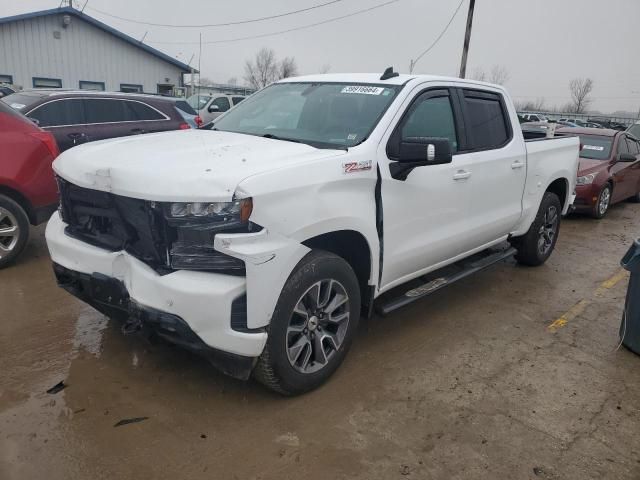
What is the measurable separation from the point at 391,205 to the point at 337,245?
46 centimetres

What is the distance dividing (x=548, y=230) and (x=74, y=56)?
22.8 meters

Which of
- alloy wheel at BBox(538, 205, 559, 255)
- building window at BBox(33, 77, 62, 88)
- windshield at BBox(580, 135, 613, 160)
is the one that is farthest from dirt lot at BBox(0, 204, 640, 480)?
building window at BBox(33, 77, 62, 88)

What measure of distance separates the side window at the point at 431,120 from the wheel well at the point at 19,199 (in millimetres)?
3881

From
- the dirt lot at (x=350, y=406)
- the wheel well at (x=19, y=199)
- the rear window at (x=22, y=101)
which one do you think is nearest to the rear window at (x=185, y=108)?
the rear window at (x=22, y=101)

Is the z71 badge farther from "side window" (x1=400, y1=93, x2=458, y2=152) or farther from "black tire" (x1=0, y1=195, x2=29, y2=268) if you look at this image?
"black tire" (x1=0, y1=195, x2=29, y2=268)

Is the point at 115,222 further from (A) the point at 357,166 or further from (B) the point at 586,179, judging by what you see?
(B) the point at 586,179

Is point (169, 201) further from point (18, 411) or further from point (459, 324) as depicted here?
point (459, 324)

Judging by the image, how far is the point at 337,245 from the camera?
11.3 feet

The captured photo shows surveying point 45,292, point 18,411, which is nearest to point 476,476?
point 18,411

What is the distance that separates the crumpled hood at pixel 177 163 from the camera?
2.62 metres

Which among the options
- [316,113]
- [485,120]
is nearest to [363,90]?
[316,113]

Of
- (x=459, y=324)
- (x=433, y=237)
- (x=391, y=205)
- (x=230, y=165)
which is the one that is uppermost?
(x=230, y=165)

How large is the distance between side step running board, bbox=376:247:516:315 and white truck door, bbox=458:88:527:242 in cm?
20

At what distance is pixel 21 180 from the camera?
5156 mm
